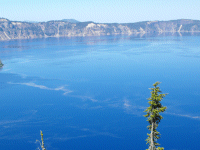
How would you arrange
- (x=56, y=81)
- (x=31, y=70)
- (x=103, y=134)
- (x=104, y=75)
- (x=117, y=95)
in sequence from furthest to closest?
1. (x=31, y=70)
2. (x=104, y=75)
3. (x=56, y=81)
4. (x=117, y=95)
5. (x=103, y=134)

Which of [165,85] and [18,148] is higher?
[165,85]

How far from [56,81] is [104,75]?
1960 centimetres

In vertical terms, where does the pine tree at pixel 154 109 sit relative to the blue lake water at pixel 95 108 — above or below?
above

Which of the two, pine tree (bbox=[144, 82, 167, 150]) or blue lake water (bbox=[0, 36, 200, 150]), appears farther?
blue lake water (bbox=[0, 36, 200, 150])

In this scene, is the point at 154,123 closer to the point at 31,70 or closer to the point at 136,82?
the point at 136,82

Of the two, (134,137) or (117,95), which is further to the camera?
(117,95)

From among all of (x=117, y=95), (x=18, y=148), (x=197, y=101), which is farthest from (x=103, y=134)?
(x=197, y=101)

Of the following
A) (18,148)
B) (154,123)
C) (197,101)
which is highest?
(154,123)

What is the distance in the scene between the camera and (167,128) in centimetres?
5162

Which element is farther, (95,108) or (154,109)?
(95,108)

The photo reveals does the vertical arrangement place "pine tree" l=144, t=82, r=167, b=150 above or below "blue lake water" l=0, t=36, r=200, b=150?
above

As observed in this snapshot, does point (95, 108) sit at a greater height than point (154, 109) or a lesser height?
lesser

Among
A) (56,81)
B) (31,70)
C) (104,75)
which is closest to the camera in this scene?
(56,81)

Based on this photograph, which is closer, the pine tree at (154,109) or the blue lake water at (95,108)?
the pine tree at (154,109)
